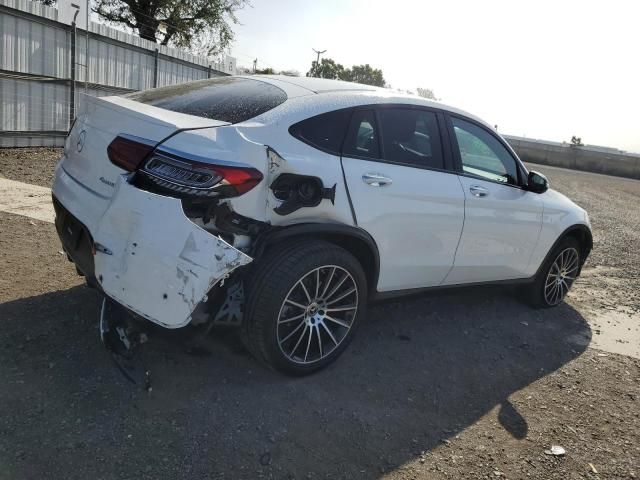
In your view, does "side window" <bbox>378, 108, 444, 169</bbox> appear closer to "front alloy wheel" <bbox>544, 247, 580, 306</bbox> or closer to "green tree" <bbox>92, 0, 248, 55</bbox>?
"front alloy wheel" <bbox>544, 247, 580, 306</bbox>

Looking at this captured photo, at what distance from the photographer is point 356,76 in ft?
279

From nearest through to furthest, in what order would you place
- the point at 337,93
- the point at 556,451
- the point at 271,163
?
the point at 271,163
the point at 556,451
the point at 337,93

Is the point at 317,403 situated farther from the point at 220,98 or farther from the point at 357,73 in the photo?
the point at 357,73

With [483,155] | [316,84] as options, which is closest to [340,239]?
[316,84]

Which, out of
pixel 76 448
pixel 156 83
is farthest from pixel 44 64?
pixel 76 448

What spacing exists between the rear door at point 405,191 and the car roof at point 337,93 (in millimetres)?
71

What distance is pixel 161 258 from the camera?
265 centimetres

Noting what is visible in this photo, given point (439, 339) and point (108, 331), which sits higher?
point (108, 331)

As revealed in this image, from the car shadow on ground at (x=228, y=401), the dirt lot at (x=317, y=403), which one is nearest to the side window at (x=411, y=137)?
the dirt lot at (x=317, y=403)

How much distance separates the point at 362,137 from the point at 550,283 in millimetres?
2842

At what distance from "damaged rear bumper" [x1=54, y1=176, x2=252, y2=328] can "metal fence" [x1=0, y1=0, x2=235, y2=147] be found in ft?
27.0

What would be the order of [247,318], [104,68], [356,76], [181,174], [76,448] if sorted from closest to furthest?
[76,448] → [181,174] → [247,318] → [104,68] → [356,76]

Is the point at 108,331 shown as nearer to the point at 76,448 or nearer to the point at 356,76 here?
the point at 76,448

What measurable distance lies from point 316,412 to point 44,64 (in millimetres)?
9742
